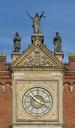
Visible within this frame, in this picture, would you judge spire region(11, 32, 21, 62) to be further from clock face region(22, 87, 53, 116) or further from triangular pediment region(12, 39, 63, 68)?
clock face region(22, 87, 53, 116)

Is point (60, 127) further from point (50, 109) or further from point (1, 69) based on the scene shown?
point (1, 69)

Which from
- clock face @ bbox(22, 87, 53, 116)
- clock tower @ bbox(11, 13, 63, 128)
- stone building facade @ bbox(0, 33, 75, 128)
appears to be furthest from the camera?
stone building facade @ bbox(0, 33, 75, 128)

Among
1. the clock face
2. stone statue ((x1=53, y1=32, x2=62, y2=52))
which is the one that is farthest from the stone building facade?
the clock face

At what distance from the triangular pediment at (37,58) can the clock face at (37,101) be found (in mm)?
1447

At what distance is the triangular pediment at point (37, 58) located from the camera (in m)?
42.7

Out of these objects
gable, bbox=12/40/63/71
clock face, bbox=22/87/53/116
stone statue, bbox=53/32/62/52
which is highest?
stone statue, bbox=53/32/62/52

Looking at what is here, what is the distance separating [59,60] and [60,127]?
12.8 feet

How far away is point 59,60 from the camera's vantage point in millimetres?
42719

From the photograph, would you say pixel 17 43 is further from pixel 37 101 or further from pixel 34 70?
pixel 37 101

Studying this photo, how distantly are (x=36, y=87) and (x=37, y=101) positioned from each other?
81 cm

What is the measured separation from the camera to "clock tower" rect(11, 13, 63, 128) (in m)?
42.2

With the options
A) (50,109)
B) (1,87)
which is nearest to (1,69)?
(1,87)

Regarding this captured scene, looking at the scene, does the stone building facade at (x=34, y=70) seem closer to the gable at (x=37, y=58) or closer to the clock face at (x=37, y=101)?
the gable at (x=37, y=58)

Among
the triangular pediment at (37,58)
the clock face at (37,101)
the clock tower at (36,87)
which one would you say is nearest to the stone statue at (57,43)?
the clock tower at (36,87)
